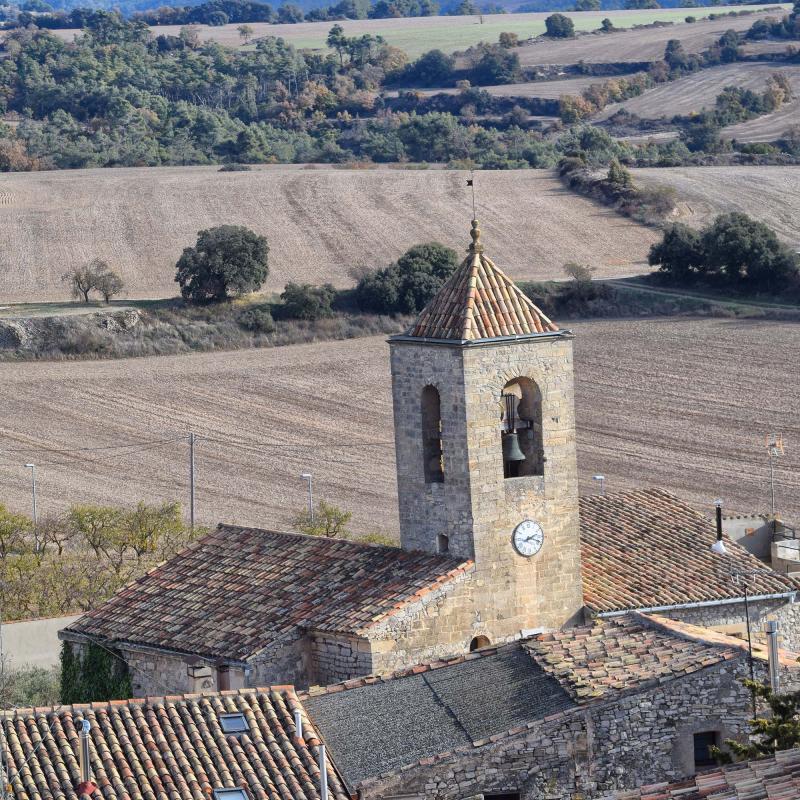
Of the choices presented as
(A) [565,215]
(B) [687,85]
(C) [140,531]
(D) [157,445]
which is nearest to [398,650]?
(C) [140,531]

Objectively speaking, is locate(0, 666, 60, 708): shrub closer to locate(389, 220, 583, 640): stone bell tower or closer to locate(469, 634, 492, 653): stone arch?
locate(389, 220, 583, 640): stone bell tower

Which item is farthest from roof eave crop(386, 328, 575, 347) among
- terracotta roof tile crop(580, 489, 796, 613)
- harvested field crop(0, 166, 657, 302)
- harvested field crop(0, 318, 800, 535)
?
harvested field crop(0, 166, 657, 302)

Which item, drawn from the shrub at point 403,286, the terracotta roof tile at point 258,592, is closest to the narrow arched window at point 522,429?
the terracotta roof tile at point 258,592

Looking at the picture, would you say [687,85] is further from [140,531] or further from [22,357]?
[140,531]

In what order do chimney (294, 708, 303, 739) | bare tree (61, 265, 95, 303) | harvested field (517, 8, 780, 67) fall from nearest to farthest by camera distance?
chimney (294, 708, 303, 739), bare tree (61, 265, 95, 303), harvested field (517, 8, 780, 67)

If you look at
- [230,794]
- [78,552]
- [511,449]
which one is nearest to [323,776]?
[230,794]

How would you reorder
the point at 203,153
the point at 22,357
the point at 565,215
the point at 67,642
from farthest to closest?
the point at 203,153 → the point at 565,215 → the point at 22,357 → the point at 67,642
